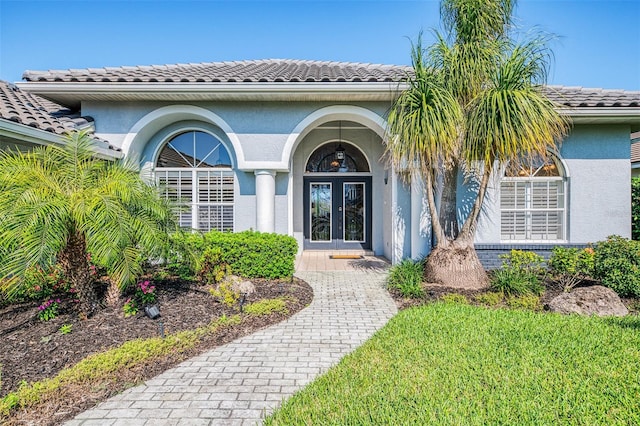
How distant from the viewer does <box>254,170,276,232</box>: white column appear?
9.01 m

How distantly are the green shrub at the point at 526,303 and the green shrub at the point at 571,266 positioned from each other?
1.19m

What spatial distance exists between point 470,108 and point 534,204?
4583 millimetres

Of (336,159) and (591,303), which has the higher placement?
(336,159)

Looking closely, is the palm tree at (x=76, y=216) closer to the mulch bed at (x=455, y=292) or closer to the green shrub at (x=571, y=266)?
the mulch bed at (x=455, y=292)

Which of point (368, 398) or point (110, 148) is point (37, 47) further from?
point (368, 398)

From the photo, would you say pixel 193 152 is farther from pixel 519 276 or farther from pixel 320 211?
pixel 519 276

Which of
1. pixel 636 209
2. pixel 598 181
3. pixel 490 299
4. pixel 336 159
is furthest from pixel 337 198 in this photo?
pixel 636 209

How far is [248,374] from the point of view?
373 centimetres

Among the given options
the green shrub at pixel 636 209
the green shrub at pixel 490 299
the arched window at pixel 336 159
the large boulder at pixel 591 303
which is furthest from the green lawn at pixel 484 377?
the arched window at pixel 336 159

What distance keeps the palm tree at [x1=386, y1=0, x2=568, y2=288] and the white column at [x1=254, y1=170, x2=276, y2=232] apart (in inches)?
149

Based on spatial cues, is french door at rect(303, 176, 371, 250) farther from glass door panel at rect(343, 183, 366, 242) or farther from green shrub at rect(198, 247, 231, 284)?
green shrub at rect(198, 247, 231, 284)

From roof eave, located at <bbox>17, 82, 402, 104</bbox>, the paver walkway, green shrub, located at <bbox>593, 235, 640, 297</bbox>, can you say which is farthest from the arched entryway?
green shrub, located at <bbox>593, 235, 640, 297</bbox>

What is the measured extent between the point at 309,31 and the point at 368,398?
12.9 meters

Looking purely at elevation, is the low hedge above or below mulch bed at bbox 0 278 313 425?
above
